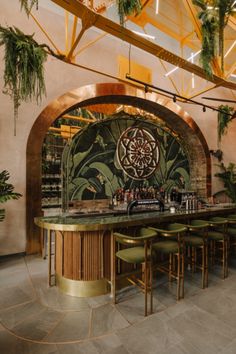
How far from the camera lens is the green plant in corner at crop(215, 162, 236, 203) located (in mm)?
7020

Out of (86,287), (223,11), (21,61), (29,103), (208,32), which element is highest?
(223,11)

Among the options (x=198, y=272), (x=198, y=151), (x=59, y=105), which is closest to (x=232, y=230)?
(x=198, y=272)

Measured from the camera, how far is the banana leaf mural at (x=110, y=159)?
16.1 ft

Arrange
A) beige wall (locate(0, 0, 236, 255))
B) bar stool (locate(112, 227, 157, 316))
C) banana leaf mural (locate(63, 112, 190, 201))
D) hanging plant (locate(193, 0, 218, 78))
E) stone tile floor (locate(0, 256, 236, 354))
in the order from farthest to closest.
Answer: banana leaf mural (locate(63, 112, 190, 201)) → beige wall (locate(0, 0, 236, 255)) → hanging plant (locate(193, 0, 218, 78)) → bar stool (locate(112, 227, 157, 316)) → stone tile floor (locate(0, 256, 236, 354))

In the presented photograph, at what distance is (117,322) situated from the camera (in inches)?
87.0

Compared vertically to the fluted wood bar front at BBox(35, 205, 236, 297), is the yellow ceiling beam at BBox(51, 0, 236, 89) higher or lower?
higher

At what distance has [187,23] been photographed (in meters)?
5.98

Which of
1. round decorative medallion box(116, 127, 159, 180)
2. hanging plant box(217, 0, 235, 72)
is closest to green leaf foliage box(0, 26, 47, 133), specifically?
hanging plant box(217, 0, 235, 72)

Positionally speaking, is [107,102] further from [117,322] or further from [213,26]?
[117,322]

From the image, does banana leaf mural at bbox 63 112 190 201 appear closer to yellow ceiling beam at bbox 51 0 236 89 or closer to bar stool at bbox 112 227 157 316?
yellow ceiling beam at bbox 51 0 236 89

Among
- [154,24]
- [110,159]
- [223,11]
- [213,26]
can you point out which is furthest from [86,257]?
[154,24]

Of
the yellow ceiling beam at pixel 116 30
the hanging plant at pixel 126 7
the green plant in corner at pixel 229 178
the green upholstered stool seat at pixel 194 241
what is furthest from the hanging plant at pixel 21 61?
the green plant in corner at pixel 229 178

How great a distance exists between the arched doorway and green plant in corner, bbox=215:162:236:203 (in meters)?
0.73

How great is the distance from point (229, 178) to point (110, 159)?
171 inches
